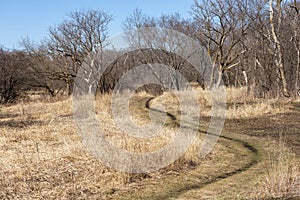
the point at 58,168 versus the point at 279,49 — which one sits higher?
the point at 279,49

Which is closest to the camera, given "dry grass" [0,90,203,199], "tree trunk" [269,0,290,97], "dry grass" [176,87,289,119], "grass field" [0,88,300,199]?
"grass field" [0,88,300,199]

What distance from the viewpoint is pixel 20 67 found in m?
24.8

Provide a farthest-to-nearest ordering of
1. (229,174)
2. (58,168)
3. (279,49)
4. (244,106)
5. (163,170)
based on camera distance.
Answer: (279,49), (244,106), (58,168), (163,170), (229,174)

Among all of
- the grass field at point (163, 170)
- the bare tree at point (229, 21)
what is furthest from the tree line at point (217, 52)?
the grass field at point (163, 170)

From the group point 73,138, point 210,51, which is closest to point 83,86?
point 210,51

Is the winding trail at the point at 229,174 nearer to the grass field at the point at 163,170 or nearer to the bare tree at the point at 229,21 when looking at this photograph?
the grass field at the point at 163,170

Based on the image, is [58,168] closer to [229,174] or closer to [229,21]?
[229,174]

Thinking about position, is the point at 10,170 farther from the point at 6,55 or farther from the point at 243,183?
the point at 6,55

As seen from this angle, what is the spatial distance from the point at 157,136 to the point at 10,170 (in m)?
3.33

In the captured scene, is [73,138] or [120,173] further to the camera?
[73,138]

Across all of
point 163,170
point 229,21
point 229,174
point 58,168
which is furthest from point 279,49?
point 58,168

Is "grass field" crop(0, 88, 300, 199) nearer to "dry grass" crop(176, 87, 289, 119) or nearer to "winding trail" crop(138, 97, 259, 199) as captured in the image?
"winding trail" crop(138, 97, 259, 199)

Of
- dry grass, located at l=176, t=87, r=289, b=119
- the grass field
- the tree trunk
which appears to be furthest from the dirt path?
the tree trunk

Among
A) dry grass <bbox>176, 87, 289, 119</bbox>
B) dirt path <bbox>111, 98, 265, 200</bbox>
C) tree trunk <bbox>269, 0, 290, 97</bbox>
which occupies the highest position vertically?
tree trunk <bbox>269, 0, 290, 97</bbox>
